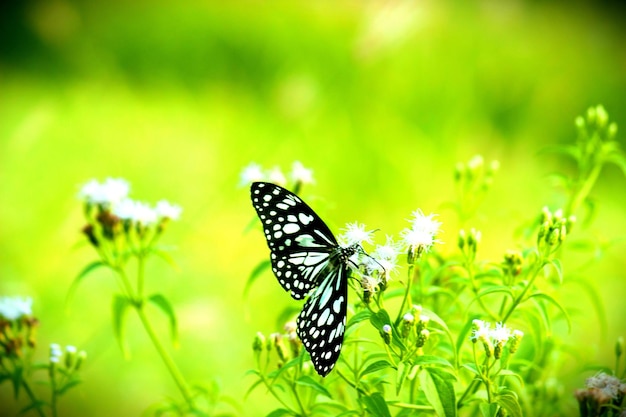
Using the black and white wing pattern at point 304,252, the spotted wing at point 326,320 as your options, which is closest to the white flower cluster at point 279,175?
the black and white wing pattern at point 304,252

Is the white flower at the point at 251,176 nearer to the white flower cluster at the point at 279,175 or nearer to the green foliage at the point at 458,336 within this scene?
the white flower cluster at the point at 279,175

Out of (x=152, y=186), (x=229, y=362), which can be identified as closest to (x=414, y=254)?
(x=229, y=362)

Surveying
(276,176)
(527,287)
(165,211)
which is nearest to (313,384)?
(527,287)

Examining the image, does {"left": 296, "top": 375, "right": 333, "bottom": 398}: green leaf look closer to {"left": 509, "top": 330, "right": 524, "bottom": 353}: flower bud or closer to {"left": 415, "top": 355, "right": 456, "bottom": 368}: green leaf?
{"left": 415, "top": 355, "right": 456, "bottom": 368}: green leaf

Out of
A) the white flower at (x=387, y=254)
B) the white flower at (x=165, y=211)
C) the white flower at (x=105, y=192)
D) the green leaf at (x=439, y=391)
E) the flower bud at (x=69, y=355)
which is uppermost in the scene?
the white flower at (x=105, y=192)

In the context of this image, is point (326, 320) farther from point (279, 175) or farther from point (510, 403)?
point (279, 175)

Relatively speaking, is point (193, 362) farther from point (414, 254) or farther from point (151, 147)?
point (414, 254)

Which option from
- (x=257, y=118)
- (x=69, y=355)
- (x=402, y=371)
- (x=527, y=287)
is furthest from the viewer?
(x=257, y=118)
